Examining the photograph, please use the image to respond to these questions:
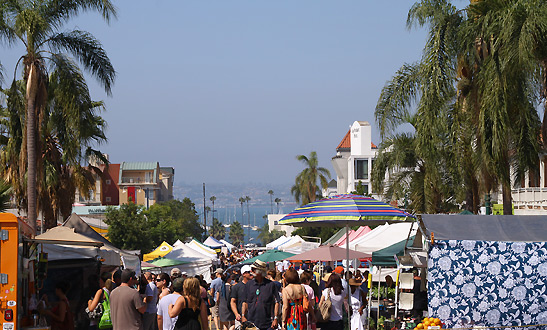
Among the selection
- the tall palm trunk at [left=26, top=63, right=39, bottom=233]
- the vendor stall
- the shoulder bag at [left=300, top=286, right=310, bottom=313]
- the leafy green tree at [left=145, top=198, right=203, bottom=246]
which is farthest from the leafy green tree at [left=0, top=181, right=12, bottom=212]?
the leafy green tree at [left=145, top=198, right=203, bottom=246]

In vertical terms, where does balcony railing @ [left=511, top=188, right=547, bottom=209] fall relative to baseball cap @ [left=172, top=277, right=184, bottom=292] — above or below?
above

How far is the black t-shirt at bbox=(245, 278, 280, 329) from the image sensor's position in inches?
527

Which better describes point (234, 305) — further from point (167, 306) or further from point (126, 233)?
point (126, 233)

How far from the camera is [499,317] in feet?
39.3

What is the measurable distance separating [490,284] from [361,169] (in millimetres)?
67975

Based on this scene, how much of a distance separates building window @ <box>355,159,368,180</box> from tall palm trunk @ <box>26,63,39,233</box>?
5999 centimetres

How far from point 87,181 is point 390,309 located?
15617 millimetres

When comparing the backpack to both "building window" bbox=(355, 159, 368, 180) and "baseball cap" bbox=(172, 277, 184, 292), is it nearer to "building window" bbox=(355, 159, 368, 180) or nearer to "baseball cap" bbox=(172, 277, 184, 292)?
"baseball cap" bbox=(172, 277, 184, 292)

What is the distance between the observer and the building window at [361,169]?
260 feet

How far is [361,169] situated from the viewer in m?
79.8

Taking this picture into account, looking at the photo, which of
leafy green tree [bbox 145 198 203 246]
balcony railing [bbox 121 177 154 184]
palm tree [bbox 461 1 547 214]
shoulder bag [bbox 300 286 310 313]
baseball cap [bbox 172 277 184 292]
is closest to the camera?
baseball cap [bbox 172 277 184 292]

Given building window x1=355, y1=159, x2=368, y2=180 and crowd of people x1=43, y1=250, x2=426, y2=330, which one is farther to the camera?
building window x1=355, y1=159, x2=368, y2=180

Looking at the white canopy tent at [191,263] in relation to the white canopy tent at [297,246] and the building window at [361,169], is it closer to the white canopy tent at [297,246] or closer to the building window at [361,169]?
the white canopy tent at [297,246]

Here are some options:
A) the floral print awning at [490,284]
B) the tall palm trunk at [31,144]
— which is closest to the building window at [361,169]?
the tall palm trunk at [31,144]
